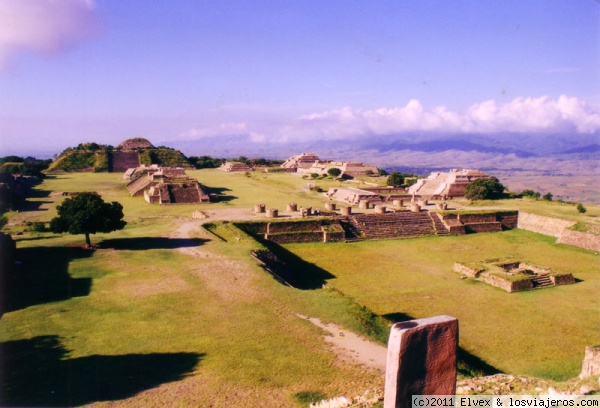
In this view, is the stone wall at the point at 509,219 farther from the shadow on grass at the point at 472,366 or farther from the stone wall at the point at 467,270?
the shadow on grass at the point at 472,366

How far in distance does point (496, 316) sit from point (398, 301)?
3596mm

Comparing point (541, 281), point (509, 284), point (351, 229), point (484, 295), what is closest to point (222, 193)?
point (351, 229)

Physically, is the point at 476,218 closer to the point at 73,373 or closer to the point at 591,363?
the point at 591,363

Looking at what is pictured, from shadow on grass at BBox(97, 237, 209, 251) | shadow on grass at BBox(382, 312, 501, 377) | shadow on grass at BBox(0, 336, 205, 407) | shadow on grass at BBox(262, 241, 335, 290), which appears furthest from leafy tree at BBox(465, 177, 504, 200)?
shadow on grass at BBox(0, 336, 205, 407)

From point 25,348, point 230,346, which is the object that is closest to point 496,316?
point 230,346

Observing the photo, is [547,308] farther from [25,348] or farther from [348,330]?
[25,348]

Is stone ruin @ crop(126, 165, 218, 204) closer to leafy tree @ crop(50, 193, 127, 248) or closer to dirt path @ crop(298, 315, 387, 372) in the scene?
leafy tree @ crop(50, 193, 127, 248)

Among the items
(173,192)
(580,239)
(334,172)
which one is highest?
(334,172)

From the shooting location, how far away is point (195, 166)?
253 feet

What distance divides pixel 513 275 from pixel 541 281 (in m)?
1.49

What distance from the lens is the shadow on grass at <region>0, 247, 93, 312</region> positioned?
1435 cm

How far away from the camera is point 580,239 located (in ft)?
93.3

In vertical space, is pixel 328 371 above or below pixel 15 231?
below

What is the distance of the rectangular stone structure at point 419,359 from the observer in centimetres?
621
